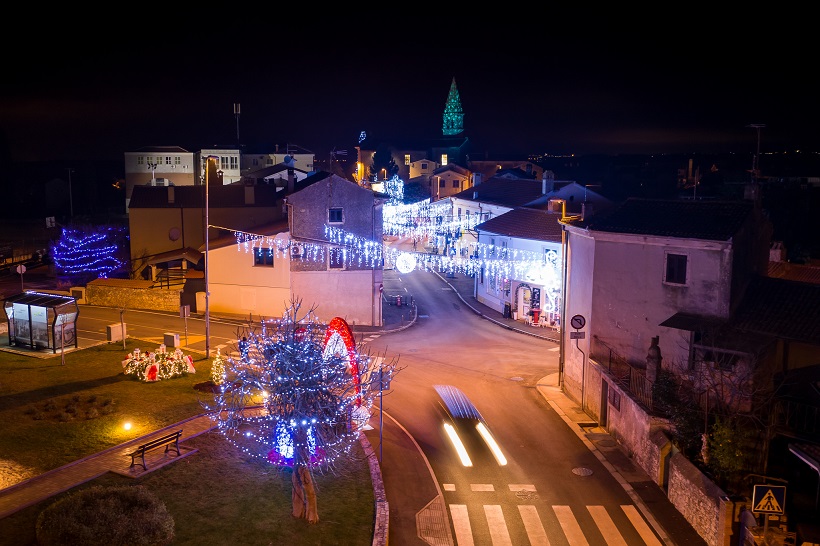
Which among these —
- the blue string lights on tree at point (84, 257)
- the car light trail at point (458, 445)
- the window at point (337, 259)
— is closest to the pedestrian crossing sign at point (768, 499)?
the car light trail at point (458, 445)

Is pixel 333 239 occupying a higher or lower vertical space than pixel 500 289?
higher

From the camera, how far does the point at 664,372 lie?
66.1ft

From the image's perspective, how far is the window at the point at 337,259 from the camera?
3862cm

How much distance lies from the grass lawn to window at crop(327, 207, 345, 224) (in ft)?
47.8

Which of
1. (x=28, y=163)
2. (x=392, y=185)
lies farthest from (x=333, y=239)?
(x=28, y=163)

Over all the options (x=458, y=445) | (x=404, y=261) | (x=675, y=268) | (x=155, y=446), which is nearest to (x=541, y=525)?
(x=458, y=445)

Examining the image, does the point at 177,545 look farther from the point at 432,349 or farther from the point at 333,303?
the point at 333,303

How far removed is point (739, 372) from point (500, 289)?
23376 millimetres

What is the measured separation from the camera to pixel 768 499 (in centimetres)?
1238

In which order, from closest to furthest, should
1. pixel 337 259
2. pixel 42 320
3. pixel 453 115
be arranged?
pixel 42 320 → pixel 337 259 → pixel 453 115

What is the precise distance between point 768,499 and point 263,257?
30726mm

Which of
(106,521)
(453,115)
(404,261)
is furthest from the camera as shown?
(453,115)

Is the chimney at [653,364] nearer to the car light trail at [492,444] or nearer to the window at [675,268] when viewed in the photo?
the window at [675,268]

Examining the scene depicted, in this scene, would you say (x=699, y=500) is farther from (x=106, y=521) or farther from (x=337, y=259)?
(x=337, y=259)
